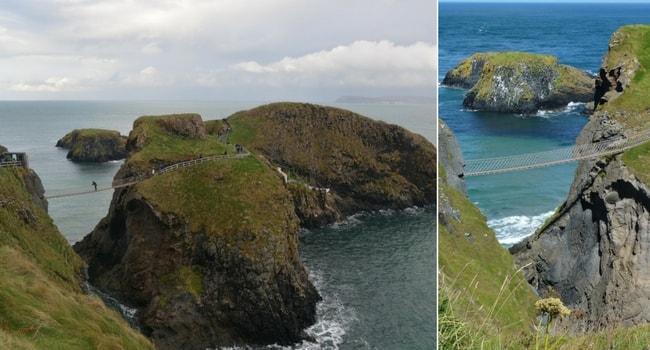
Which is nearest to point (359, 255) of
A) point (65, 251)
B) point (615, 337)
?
point (65, 251)

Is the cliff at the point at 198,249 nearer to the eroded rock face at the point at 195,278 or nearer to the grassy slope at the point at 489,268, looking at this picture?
the eroded rock face at the point at 195,278

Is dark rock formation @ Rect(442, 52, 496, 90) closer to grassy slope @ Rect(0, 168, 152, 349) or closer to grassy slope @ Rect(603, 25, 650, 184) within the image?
grassy slope @ Rect(603, 25, 650, 184)

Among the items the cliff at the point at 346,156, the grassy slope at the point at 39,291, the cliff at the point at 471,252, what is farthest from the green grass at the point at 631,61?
the cliff at the point at 346,156

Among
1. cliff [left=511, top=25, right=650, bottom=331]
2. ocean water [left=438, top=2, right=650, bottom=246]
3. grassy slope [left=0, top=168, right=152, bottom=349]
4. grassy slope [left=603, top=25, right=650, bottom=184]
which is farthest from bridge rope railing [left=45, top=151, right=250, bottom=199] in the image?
grassy slope [left=603, top=25, right=650, bottom=184]

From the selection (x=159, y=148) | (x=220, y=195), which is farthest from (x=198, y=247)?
(x=159, y=148)

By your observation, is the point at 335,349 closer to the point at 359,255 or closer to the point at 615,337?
the point at 359,255

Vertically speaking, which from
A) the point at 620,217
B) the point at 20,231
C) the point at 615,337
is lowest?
the point at 620,217
